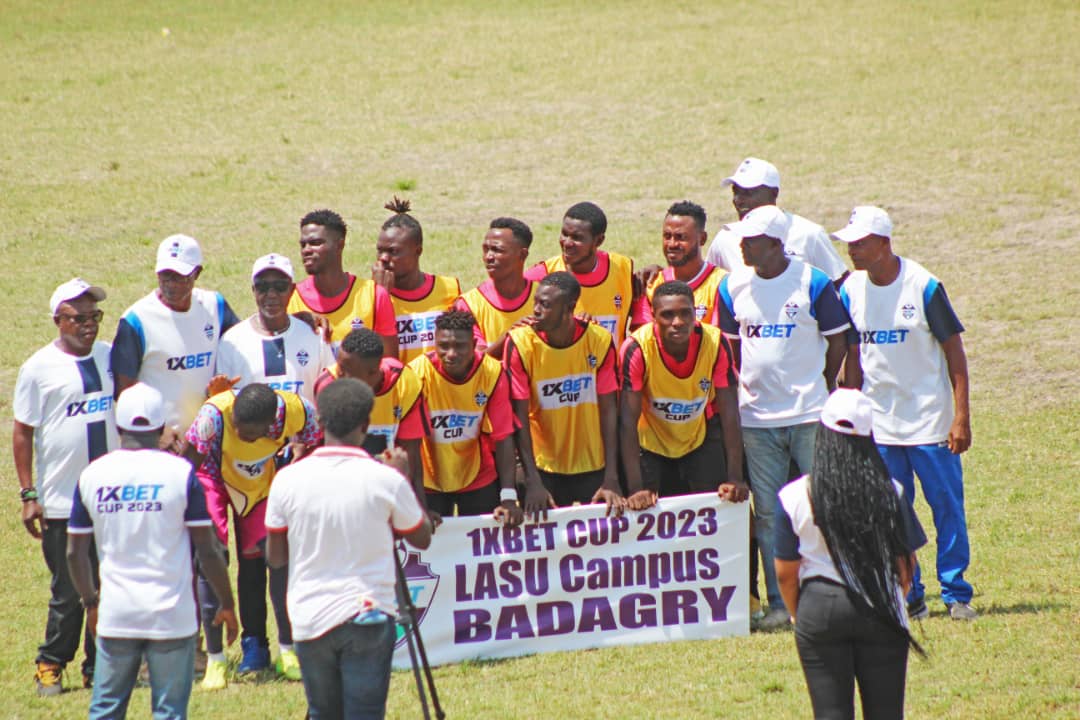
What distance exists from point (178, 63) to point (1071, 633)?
2622 cm

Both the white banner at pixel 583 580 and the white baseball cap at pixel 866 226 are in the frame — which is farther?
the white baseball cap at pixel 866 226

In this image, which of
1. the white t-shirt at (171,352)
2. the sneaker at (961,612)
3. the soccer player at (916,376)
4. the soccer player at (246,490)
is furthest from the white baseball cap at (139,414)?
the sneaker at (961,612)

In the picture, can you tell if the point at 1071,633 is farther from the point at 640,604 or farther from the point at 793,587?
the point at 793,587

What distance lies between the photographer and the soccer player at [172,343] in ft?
30.6

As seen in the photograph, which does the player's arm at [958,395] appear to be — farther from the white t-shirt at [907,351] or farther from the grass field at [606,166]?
the grass field at [606,166]

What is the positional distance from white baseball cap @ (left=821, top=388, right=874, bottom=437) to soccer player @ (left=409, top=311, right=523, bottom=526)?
3243mm

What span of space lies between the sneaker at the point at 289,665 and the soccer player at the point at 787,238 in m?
4.47

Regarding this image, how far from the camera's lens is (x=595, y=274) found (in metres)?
10.9

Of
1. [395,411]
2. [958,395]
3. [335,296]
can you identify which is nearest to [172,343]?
[335,296]

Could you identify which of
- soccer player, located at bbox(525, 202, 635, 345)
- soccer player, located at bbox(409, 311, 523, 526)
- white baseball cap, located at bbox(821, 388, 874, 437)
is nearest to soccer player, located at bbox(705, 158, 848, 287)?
soccer player, located at bbox(525, 202, 635, 345)

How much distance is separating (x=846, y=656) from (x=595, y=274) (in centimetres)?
488

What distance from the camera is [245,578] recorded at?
30.7ft

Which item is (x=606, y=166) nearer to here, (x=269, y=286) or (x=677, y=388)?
(x=677, y=388)

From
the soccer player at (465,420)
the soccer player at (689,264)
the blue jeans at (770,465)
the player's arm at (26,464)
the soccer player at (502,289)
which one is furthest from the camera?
the soccer player at (689,264)
